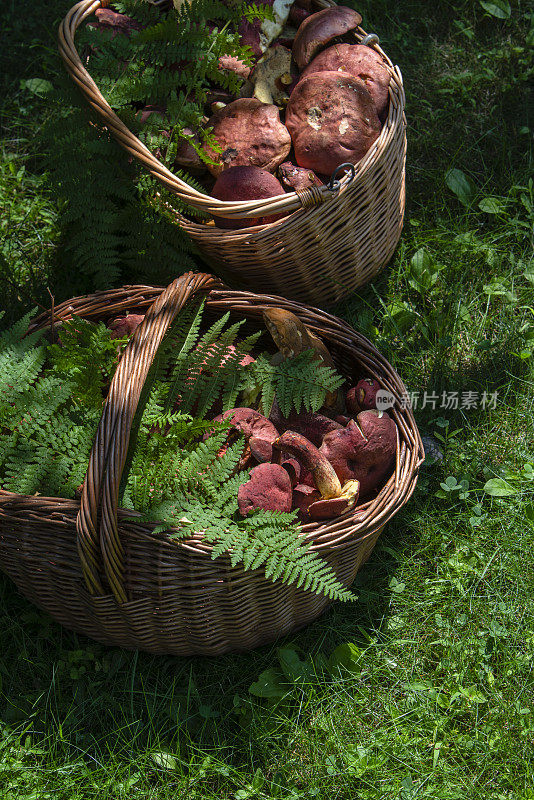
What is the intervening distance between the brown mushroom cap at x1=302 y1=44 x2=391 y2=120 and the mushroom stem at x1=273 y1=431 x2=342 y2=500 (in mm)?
1720

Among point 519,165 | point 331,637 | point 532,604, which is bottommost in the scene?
point 532,604

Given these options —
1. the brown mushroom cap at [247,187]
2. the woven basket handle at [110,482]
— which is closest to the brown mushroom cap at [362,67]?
the brown mushroom cap at [247,187]

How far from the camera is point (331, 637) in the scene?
289 cm

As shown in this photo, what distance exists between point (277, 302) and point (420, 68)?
2379 mm

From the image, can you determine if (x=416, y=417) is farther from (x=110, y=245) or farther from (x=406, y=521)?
(x=110, y=245)

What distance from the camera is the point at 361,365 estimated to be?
296 cm

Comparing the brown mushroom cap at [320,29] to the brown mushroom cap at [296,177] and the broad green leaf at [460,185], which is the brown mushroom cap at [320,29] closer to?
the brown mushroom cap at [296,177]

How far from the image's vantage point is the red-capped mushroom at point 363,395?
2779 millimetres

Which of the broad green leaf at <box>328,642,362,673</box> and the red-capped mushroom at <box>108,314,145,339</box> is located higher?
the red-capped mushroom at <box>108,314,145,339</box>

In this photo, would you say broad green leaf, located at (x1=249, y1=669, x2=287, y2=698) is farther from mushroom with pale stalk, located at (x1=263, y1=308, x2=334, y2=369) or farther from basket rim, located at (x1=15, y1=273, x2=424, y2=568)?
mushroom with pale stalk, located at (x1=263, y1=308, x2=334, y2=369)

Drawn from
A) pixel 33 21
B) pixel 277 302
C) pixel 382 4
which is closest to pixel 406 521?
pixel 277 302

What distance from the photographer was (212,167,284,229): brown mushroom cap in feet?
9.68

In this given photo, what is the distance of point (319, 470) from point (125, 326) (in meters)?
1.01

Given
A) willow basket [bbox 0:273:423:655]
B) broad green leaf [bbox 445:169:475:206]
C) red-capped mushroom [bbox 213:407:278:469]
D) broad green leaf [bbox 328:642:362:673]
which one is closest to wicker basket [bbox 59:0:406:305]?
willow basket [bbox 0:273:423:655]
